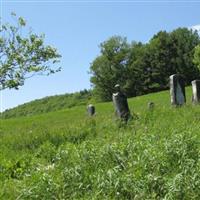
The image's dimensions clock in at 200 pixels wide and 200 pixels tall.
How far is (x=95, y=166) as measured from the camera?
10883 mm

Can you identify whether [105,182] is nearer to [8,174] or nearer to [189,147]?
[189,147]

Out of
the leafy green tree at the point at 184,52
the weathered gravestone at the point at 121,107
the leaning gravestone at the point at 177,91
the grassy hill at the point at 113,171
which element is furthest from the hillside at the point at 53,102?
the grassy hill at the point at 113,171

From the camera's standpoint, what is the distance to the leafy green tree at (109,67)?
110m

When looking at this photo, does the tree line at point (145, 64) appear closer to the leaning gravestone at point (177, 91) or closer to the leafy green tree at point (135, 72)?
the leafy green tree at point (135, 72)

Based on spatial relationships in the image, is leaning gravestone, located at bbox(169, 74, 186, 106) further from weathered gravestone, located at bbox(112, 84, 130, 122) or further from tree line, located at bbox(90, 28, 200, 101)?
tree line, located at bbox(90, 28, 200, 101)

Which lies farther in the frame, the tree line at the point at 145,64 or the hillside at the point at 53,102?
the hillside at the point at 53,102

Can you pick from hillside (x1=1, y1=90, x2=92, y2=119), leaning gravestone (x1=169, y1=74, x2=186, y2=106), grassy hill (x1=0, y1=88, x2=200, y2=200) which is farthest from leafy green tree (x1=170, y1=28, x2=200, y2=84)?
grassy hill (x1=0, y1=88, x2=200, y2=200)

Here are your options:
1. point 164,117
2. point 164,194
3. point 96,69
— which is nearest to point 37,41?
point 164,117

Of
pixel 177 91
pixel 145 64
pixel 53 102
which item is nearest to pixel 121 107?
pixel 177 91

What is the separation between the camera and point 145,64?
10744 cm

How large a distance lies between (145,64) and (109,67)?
30.9 feet

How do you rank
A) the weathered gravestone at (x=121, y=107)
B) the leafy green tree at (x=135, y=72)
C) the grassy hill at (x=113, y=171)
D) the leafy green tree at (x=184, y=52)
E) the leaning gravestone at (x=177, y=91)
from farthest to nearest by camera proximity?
the leafy green tree at (x=135, y=72), the leafy green tree at (x=184, y=52), the leaning gravestone at (x=177, y=91), the weathered gravestone at (x=121, y=107), the grassy hill at (x=113, y=171)

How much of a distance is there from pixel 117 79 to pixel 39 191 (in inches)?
3979

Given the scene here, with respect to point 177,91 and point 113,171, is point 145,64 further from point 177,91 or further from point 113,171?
point 113,171
